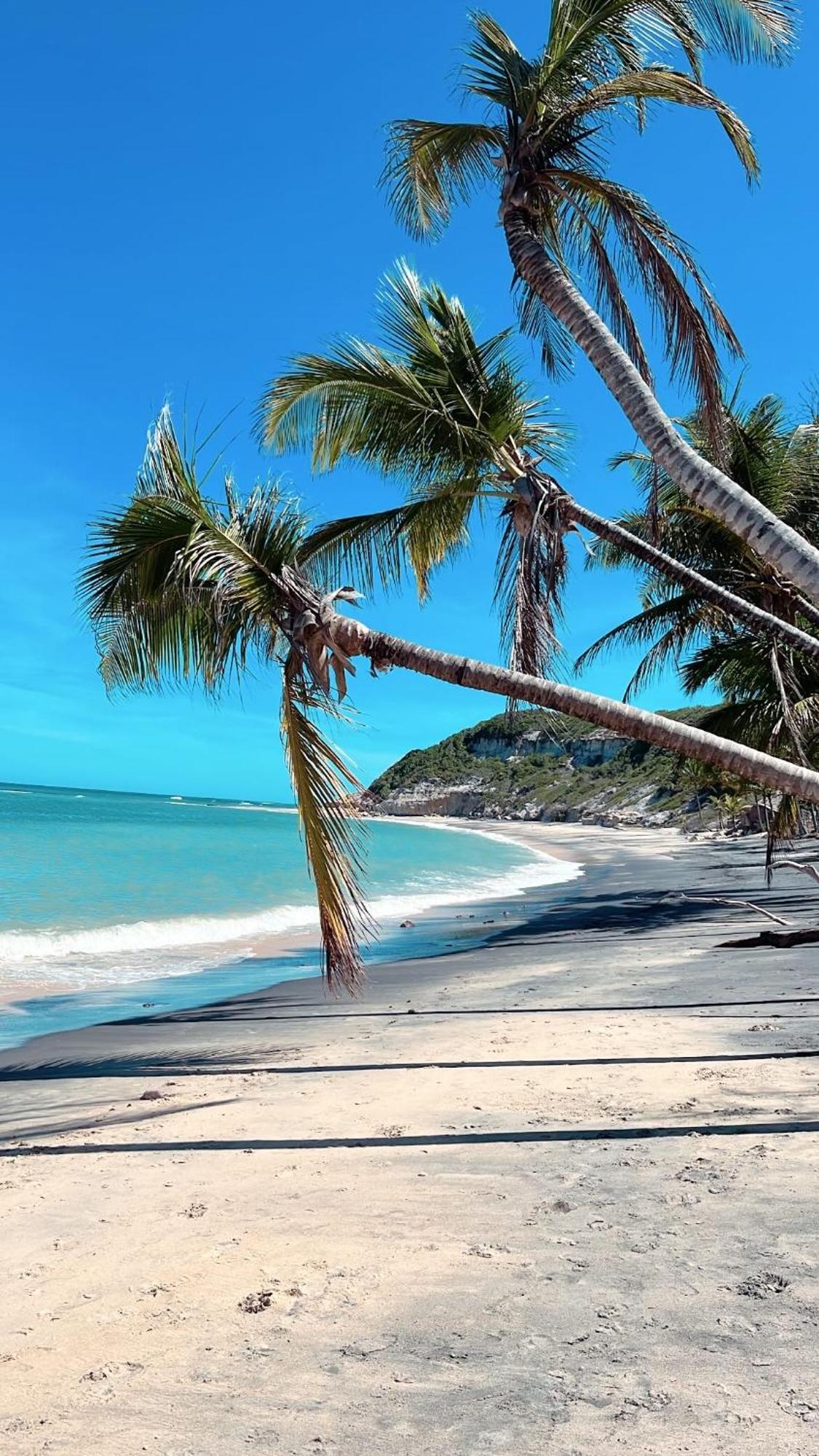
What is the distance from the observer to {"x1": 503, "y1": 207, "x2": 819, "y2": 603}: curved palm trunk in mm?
4609

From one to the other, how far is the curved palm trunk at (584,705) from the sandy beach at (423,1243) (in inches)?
67.2

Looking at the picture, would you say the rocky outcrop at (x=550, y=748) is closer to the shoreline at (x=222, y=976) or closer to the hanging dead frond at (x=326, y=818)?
the shoreline at (x=222, y=976)

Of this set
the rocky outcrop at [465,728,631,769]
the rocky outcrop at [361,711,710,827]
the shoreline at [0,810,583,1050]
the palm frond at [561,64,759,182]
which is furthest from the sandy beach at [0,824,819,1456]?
the rocky outcrop at [465,728,631,769]

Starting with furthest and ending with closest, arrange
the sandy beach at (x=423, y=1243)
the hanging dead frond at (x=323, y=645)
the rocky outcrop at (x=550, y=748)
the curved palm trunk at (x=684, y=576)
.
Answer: the rocky outcrop at (x=550, y=748) < the curved palm trunk at (x=684, y=576) < the hanging dead frond at (x=323, y=645) < the sandy beach at (x=423, y=1243)

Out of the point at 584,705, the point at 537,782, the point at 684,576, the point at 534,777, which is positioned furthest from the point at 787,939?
the point at 534,777

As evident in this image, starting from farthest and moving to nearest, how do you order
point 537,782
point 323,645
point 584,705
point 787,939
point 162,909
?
point 537,782, point 162,909, point 787,939, point 323,645, point 584,705

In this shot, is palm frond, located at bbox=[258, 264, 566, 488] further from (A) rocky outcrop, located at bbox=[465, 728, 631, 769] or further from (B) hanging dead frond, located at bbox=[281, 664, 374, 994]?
(A) rocky outcrop, located at bbox=[465, 728, 631, 769]

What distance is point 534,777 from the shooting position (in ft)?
372

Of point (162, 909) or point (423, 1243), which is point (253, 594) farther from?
point (162, 909)

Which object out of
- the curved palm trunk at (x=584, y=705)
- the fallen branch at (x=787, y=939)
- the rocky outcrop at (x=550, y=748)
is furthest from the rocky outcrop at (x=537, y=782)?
the curved palm trunk at (x=584, y=705)

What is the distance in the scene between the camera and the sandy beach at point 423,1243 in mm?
2490

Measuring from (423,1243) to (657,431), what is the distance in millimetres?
4131

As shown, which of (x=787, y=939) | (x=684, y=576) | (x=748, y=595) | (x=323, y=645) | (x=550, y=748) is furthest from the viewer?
(x=550, y=748)

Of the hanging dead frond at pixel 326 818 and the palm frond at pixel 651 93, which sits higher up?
the palm frond at pixel 651 93
